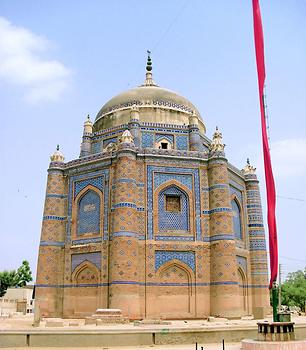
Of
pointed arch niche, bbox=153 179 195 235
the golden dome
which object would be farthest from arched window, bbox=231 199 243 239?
the golden dome

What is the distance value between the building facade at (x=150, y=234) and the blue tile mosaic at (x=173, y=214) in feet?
0.16

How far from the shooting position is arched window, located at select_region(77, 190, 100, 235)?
2212 centimetres

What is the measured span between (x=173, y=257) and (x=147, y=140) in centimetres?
669

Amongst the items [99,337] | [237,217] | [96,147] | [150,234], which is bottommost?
[99,337]

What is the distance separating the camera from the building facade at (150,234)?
20.2 m

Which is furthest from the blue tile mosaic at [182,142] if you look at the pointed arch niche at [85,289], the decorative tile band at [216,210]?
the pointed arch niche at [85,289]

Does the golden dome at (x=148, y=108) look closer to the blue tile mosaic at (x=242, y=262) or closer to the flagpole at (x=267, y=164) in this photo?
the blue tile mosaic at (x=242, y=262)

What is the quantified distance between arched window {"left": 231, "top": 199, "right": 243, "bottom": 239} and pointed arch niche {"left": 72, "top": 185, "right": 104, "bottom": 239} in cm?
701

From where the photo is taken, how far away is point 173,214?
21.8 metres

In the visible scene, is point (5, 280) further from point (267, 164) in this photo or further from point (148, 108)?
point (267, 164)

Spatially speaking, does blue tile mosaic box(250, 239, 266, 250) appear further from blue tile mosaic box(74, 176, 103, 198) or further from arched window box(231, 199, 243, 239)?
blue tile mosaic box(74, 176, 103, 198)

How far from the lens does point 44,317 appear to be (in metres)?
21.0

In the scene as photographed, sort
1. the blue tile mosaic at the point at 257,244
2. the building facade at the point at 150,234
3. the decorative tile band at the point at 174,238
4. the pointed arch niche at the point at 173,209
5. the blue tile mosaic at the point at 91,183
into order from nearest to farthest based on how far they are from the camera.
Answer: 1. the building facade at the point at 150,234
2. the decorative tile band at the point at 174,238
3. the pointed arch niche at the point at 173,209
4. the blue tile mosaic at the point at 91,183
5. the blue tile mosaic at the point at 257,244

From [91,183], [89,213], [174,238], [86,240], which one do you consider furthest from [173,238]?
[91,183]
